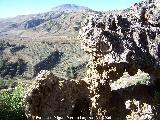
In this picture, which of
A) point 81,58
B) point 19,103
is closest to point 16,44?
point 81,58

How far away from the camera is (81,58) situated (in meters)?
98.8

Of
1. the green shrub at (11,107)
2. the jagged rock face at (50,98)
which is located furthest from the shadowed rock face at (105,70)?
the green shrub at (11,107)

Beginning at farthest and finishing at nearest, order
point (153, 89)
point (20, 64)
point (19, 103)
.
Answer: point (20, 64) → point (19, 103) → point (153, 89)

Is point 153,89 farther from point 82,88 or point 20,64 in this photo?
point 20,64

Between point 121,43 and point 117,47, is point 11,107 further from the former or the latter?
point 121,43

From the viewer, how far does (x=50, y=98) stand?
1527cm

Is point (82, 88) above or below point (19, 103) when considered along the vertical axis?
above

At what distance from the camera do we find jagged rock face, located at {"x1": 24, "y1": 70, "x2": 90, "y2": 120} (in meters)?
15.1

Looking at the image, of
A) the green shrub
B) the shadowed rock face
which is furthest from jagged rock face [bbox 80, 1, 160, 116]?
the green shrub

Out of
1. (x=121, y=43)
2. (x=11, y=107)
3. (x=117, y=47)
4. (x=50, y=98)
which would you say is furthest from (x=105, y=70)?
(x=11, y=107)

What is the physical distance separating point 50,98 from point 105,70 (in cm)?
260

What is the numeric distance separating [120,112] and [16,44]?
406 feet

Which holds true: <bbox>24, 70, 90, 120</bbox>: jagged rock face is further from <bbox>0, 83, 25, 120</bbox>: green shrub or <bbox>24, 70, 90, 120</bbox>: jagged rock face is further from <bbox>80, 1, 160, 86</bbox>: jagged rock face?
<bbox>0, 83, 25, 120</bbox>: green shrub

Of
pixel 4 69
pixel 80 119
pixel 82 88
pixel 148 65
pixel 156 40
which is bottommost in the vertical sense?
pixel 4 69
